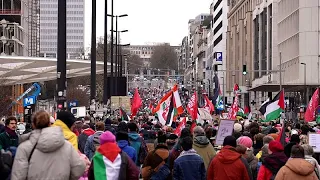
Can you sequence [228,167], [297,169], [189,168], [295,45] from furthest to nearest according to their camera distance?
[295,45]
[189,168]
[228,167]
[297,169]

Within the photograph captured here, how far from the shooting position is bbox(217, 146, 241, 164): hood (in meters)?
12.5

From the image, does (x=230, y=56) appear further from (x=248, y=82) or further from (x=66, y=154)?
(x=66, y=154)

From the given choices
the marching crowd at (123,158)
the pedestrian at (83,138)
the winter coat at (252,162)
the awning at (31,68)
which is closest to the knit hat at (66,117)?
the marching crowd at (123,158)

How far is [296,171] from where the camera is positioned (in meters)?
11.5

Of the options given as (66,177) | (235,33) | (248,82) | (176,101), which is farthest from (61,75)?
(235,33)

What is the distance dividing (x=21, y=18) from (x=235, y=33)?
43.3m

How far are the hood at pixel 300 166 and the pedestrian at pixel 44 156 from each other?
3202 mm

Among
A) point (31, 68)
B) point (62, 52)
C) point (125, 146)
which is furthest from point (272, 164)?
point (31, 68)

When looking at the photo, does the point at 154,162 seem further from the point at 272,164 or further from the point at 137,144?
the point at 137,144

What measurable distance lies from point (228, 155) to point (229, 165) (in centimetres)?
14

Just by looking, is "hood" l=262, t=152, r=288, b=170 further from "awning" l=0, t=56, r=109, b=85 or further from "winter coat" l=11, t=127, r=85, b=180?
"awning" l=0, t=56, r=109, b=85

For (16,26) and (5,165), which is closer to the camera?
(5,165)

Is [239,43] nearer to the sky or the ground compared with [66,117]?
nearer to the sky

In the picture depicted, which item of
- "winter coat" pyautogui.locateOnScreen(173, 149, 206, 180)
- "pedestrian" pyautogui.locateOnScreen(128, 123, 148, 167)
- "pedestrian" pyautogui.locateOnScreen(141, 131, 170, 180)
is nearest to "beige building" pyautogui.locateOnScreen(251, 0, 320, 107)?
"pedestrian" pyautogui.locateOnScreen(128, 123, 148, 167)
